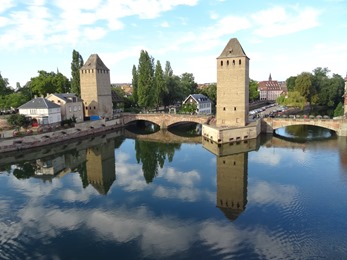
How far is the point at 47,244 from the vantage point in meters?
14.1

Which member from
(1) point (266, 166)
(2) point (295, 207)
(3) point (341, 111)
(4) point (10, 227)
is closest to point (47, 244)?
(4) point (10, 227)

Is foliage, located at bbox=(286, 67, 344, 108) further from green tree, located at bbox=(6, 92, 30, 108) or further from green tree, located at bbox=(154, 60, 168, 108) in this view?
green tree, located at bbox=(6, 92, 30, 108)

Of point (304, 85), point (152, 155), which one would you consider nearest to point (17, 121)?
point (152, 155)

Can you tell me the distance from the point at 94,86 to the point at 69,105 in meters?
6.32

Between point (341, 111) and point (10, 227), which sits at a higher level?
point (341, 111)

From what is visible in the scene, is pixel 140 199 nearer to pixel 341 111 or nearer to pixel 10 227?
pixel 10 227

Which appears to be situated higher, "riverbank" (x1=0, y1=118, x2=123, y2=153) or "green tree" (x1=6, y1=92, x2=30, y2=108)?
"green tree" (x1=6, y1=92, x2=30, y2=108)

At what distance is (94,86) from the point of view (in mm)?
49781

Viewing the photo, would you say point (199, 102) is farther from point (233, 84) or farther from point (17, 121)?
point (17, 121)

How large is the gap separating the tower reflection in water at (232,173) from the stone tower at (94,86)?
2154 cm

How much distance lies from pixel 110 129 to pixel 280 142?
2829 cm

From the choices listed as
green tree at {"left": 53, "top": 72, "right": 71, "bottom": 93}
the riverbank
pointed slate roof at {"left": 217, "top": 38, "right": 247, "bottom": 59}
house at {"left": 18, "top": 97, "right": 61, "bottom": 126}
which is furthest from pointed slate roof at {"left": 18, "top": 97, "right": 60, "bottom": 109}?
pointed slate roof at {"left": 217, "top": 38, "right": 247, "bottom": 59}

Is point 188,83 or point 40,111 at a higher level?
point 188,83

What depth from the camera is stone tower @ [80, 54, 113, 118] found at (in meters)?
49.7
